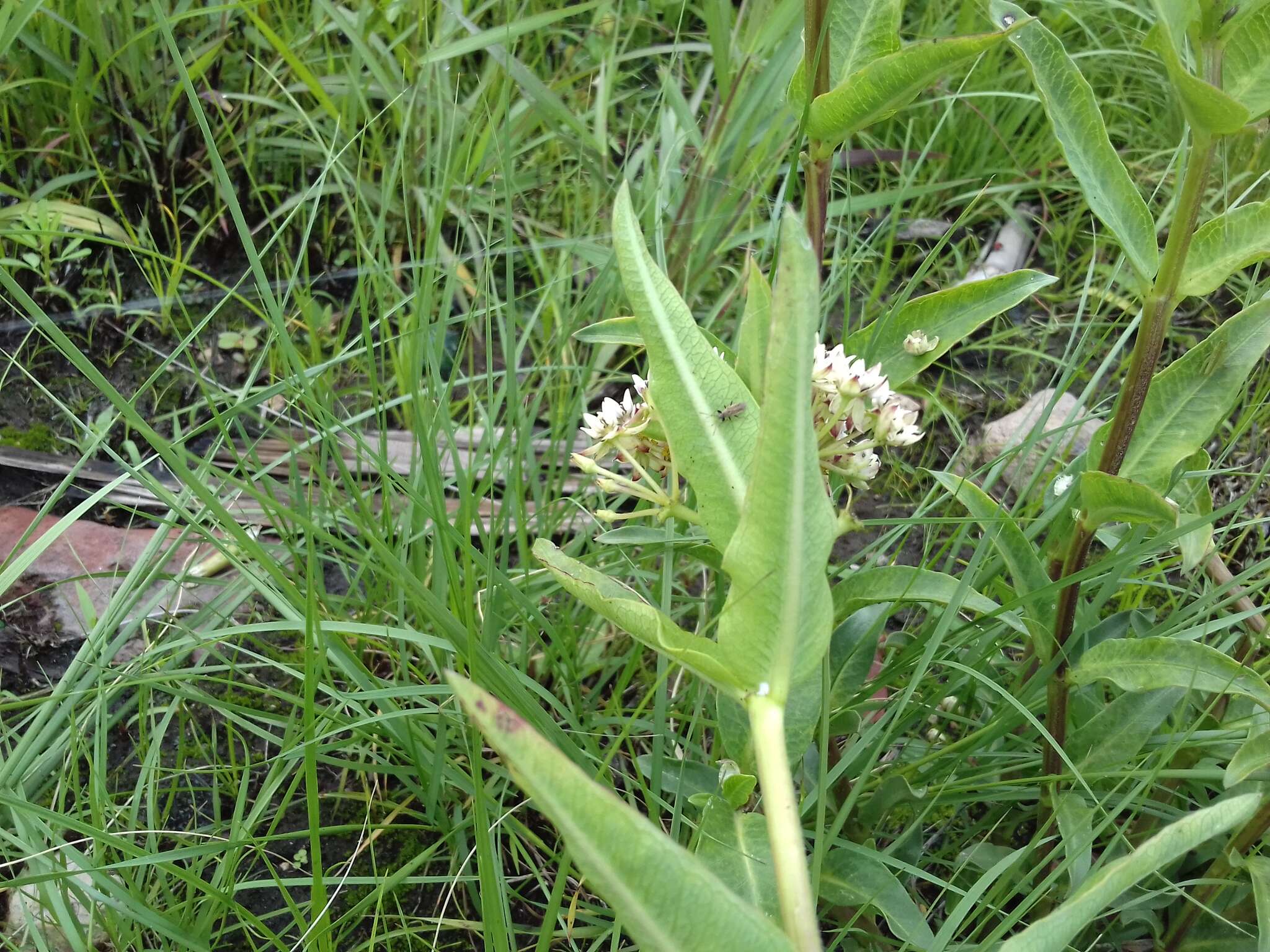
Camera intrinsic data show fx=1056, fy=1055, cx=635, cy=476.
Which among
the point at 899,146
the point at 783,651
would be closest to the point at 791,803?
the point at 783,651

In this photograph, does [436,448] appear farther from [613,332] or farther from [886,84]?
[886,84]

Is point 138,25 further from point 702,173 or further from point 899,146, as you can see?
point 899,146

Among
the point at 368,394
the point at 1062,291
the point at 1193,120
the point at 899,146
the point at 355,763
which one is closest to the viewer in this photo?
the point at 1193,120

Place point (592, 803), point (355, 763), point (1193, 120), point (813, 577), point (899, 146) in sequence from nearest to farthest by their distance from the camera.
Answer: point (592, 803)
point (813, 577)
point (1193, 120)
point (355, 763)
point (899, 146)

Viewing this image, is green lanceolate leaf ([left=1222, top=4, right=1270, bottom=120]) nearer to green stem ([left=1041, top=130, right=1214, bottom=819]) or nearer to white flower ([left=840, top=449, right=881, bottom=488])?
green stem ([left=1041, top=130, right=1214, bottom=819])

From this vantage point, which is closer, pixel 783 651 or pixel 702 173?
pixel 783 651

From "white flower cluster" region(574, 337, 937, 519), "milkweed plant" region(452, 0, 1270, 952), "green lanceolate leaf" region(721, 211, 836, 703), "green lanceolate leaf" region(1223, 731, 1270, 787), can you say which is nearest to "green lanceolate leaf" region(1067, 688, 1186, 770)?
"milkweed plant" region(452, 0, 1270, 952)
